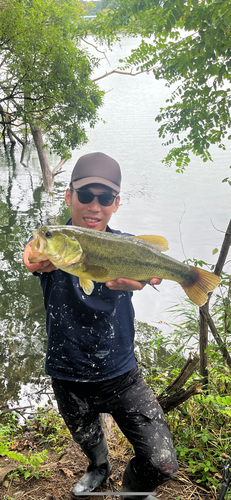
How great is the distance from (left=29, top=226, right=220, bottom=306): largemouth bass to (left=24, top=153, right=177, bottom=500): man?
26 cm

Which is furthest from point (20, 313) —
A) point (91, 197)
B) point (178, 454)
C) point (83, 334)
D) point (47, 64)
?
point (47, 64)

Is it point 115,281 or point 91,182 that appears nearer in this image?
point 115,281

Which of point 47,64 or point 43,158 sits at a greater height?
point 43,158

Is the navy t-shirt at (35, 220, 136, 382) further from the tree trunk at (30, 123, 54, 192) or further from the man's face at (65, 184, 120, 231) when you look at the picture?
the tree trunk at (30, 123, 54, 192)

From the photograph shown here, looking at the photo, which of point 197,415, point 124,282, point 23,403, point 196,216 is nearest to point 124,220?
point 196,216

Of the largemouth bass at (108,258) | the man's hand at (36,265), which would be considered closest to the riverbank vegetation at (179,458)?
the largemouth bass at (108,258)

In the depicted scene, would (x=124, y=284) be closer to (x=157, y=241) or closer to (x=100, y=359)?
(x=157, y=241)

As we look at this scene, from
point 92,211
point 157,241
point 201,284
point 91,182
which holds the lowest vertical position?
point 201,284

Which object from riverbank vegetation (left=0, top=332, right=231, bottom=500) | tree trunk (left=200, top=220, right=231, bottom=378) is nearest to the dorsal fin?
riverbank vegetation (left=0, top=332, right=231, bottom=500)

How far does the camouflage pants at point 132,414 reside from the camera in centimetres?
192

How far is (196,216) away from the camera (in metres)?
11.5

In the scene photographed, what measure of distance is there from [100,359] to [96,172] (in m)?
1.18

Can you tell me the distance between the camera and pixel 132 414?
6.51ft

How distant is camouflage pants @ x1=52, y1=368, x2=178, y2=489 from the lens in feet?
6.29
